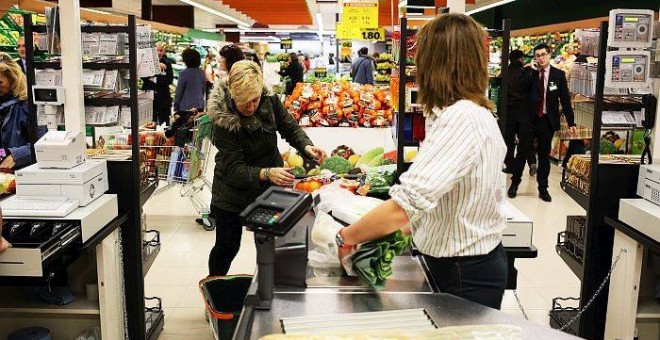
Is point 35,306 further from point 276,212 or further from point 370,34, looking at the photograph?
point 370,34

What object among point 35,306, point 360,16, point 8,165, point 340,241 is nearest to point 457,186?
point 340,241

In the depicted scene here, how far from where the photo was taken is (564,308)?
14.9 feet

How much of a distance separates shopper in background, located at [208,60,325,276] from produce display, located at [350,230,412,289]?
1.45 meters

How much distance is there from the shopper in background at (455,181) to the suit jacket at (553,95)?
6.49 m

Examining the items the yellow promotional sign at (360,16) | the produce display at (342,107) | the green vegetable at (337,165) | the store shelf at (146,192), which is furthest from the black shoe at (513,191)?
the store shelf at (146,192)

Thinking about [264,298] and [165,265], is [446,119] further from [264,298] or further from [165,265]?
[165,265]

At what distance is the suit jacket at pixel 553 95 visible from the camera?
825 centimetres

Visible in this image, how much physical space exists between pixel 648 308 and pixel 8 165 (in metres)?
4.15

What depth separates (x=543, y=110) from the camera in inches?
332

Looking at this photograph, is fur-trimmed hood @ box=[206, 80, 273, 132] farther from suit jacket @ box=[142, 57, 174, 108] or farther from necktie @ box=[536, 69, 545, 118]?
suit jacket @ box=[142, 57, 174, 108]

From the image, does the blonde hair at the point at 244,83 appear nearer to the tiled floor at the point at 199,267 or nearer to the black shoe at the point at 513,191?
the tiled floor at the point at 199,267

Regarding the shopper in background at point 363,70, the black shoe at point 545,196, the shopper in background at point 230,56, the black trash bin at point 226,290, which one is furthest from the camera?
the shopper in background at point 363,70

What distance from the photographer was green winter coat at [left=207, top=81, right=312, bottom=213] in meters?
3.78

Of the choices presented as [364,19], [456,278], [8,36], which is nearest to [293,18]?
[364,19]
